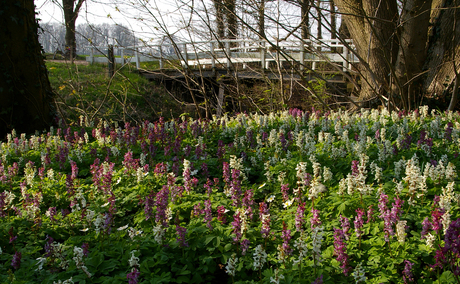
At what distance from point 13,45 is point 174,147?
5279 millimetres

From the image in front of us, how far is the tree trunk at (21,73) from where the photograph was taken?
8.12m

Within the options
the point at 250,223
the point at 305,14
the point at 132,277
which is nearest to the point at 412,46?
the point at 305,14

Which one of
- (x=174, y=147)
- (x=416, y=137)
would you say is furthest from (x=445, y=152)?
(x=174, y=147)

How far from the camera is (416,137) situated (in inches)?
229

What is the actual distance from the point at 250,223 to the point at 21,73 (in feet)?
24.2

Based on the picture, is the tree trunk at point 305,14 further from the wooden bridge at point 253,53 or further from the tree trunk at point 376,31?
the tree trunk at point 376,31

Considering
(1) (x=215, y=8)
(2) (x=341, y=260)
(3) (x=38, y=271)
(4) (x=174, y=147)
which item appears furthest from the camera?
(1) (x=215, y=8)

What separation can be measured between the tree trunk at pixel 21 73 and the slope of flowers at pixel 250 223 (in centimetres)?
369

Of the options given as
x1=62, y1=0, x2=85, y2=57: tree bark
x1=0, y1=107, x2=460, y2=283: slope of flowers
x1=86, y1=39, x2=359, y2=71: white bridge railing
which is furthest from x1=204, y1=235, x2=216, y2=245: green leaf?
x1=62, y1=0, x2=85, y2=57: tree bark

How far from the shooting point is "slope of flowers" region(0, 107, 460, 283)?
9.17 feet

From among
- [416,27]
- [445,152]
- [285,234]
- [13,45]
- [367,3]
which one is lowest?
[285,234]

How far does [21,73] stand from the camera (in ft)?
27.5

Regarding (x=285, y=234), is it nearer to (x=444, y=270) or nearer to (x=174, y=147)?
(x=444, y=270)

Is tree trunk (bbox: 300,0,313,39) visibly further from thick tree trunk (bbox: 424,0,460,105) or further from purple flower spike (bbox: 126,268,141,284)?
purple flower spike (bbox: 126,268,141,284)
